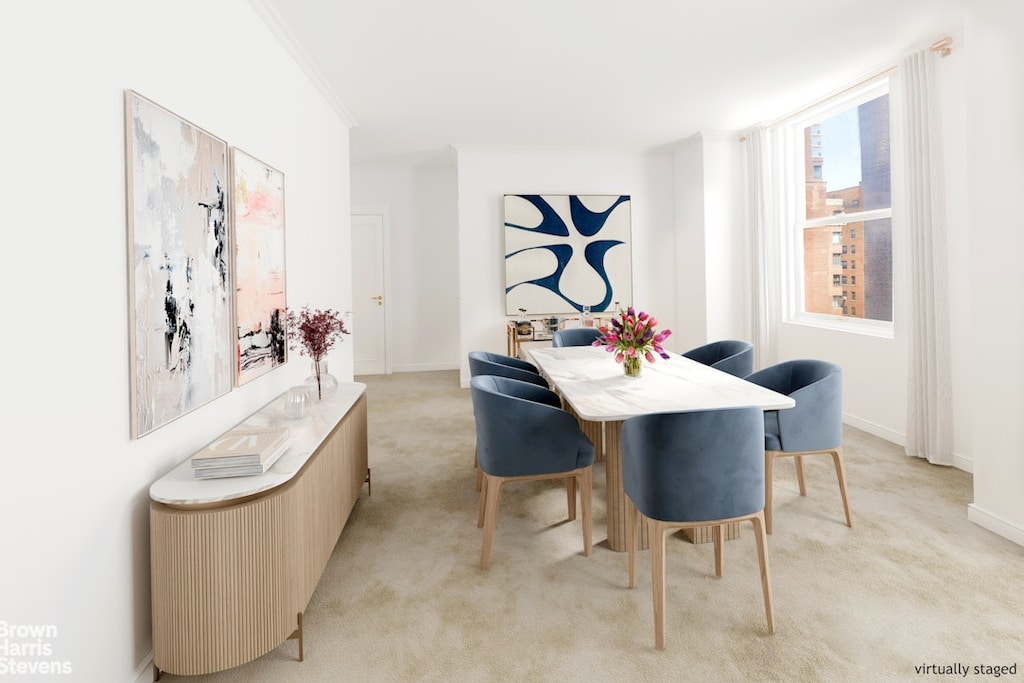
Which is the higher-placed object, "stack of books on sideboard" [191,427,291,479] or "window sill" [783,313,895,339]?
"window sill" [783,313,895,339]

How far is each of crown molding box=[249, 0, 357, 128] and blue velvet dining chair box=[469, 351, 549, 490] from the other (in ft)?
7.00

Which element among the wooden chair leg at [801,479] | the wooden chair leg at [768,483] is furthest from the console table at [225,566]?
the wooden chair leg at [801,479]

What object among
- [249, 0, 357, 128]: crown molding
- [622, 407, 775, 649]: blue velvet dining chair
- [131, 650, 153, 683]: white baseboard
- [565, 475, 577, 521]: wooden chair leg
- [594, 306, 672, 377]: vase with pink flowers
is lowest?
[131, 650, 153, 683]: white baseboard

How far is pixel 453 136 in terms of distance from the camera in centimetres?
570

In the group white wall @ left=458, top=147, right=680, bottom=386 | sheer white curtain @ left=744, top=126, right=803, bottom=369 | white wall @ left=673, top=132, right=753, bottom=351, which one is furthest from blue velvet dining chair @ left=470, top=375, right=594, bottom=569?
white wall @ left=673, top=132, right=753, bottom=351

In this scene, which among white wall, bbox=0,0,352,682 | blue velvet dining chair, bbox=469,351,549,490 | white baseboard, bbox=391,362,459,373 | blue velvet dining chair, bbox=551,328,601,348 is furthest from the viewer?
white baseboard, bbox=391,362,459,373

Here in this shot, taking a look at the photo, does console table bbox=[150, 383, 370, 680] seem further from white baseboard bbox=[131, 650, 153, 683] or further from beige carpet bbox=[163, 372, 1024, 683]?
beige carpet bbox=[163, 372, 1024, 683]

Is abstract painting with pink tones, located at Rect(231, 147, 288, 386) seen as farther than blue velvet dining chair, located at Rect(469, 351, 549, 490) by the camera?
No

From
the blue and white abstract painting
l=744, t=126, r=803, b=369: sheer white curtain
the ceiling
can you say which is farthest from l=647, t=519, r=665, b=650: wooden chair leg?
the blue and white abstract painting

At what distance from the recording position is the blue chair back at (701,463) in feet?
5.98

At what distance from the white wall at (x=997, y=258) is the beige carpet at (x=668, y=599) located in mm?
279

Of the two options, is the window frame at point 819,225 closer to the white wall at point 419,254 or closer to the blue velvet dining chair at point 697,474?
the blue velvet dining chair at point 697,474

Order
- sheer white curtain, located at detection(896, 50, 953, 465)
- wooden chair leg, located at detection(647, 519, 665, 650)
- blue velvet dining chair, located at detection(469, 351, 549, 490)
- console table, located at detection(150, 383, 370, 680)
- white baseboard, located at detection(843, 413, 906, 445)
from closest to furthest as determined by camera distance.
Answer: console table, located at detection(150, 383, 370, 680) < wooden chair leg, located at detection(647, 519, 665, 650) < blue velvet dining chair, located at detection(469, 351, 549, 490) < sheer white curtain, located at detection(896, 50, 953, 465) < white baseboard, located at detection(843, 413, 906, 445)

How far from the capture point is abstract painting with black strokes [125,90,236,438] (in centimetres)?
170
